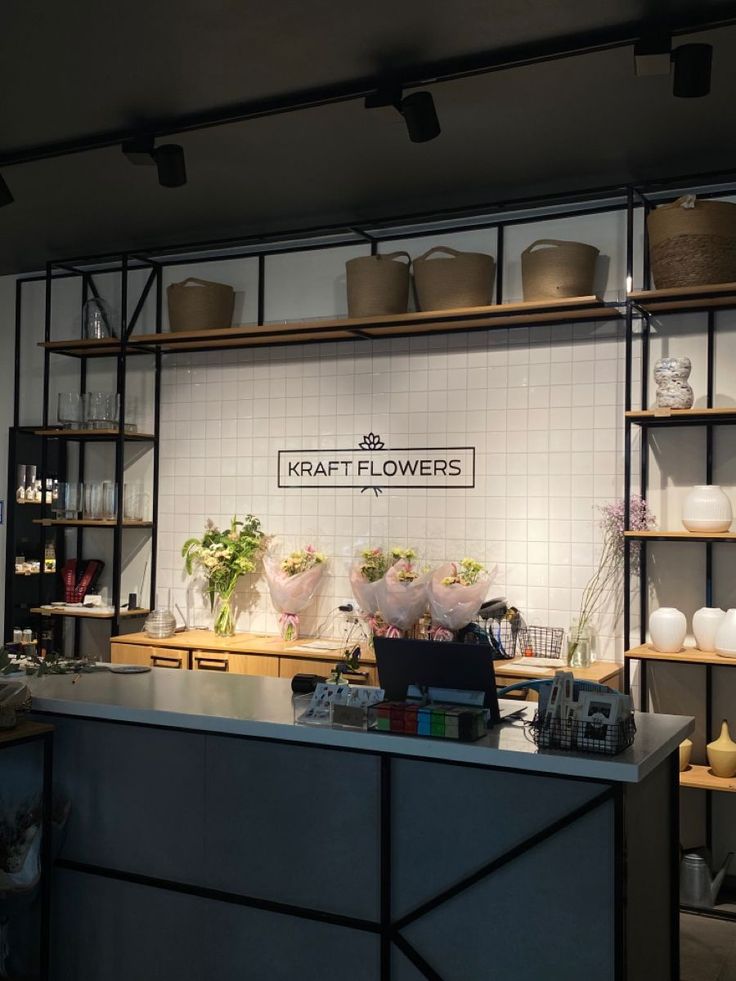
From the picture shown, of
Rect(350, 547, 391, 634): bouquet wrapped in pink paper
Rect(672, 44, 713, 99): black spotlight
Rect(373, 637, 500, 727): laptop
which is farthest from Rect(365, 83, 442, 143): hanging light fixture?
Rect(350, 547, 391, 634): bouquet wrapped in pink paper

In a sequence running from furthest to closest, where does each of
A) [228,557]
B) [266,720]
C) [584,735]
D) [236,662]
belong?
[228,557], [236,662], [266,720], [584,735]

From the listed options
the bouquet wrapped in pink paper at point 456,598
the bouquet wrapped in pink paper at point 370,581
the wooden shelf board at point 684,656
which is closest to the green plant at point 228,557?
the bouquet wrapped in pink paper at point 370,581

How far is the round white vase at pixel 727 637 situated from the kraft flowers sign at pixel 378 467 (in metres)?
1.50

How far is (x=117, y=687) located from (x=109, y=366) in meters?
3.32

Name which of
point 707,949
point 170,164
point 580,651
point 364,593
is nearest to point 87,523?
point 364,593

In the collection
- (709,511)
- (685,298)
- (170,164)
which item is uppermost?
(170,164)

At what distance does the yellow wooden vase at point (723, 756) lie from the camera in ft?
14.8

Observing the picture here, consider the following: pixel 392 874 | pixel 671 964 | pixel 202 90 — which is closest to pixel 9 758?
pixel 392 874

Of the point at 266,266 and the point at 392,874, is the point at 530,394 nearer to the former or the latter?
the point at 266,266

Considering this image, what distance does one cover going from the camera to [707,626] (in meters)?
4.60

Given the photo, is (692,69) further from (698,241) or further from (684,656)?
(684,656)

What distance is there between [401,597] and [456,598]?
0.29 m

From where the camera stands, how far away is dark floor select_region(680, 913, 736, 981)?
3861mm

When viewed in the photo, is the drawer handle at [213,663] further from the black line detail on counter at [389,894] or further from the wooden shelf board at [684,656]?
the black line detail on counter at [389,894]
